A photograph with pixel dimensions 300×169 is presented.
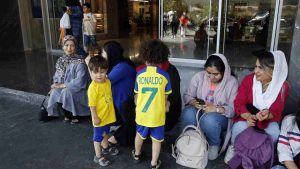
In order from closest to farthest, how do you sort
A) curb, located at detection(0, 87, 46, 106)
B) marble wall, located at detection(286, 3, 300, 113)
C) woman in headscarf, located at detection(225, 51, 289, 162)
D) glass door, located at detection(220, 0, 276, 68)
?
woman in headscarf, located at detection(225, 51, 289, 162) → marble wall, located at detection(286, 3, 300, 113) → curb, located at detection(0, 87, 46, 106) → glass door, located at detection(220, 0, 276, 68)

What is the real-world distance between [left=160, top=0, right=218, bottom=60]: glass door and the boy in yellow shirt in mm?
5175

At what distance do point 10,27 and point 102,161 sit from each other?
823cm

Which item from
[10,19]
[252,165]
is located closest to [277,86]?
[252,165]

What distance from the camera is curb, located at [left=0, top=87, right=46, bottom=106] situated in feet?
14.5

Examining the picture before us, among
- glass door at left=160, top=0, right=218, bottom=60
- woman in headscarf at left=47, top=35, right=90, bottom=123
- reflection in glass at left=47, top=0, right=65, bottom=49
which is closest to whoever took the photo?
woman in headscarf at left=47, top=35, right=90, bottom=123

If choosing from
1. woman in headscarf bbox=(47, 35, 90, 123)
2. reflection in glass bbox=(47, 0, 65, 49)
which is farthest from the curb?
reflection in glass bbox=(47, 0, 65, 49)

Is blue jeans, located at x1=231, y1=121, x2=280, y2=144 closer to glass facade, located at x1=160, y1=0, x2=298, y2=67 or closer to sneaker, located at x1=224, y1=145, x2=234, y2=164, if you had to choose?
sneaker, located at x1=224, y1=145, x2=234, y2=164

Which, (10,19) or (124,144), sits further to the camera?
(10,19)

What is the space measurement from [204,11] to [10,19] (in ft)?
21.5

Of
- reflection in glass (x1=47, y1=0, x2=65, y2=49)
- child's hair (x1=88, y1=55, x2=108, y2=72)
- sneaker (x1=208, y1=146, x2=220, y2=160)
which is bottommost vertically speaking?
sneaker (x1=208, y1=146, x2=220, y2=160)

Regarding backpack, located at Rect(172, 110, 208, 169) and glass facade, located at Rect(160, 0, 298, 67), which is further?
glass facade, located at Rect(160, 0, 298, 67)

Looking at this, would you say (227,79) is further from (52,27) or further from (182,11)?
(52,27)

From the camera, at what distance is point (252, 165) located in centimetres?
240

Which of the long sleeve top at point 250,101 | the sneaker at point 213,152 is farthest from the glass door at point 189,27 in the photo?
the sneaker at point 213,152
